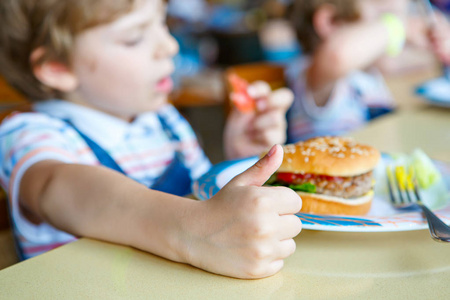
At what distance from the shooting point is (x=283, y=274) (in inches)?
22.5

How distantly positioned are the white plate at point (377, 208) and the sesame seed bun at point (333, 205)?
0.02 m

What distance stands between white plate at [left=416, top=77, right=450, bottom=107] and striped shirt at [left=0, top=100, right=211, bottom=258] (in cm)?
75

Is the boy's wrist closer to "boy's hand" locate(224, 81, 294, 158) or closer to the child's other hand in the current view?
the child's other hand

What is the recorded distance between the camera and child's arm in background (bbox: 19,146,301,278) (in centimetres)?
54

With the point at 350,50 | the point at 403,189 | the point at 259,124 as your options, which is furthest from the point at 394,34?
the point at 403,189

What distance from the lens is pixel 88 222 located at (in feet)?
2.19

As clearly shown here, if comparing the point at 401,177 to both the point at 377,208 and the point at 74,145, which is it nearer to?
the point at 377,208

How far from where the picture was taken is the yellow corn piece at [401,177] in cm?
79

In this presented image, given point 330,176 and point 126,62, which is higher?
point 126,62

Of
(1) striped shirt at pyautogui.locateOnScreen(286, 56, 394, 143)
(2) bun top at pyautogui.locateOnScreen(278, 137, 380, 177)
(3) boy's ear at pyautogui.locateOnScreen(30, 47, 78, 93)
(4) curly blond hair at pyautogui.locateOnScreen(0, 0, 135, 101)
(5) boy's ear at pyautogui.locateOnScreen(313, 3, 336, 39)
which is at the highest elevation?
(4) curly blond hair at pyautogui.locateOnScreen(0, 0, 135, 101)

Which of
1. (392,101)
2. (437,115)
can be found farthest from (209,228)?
(392,101)

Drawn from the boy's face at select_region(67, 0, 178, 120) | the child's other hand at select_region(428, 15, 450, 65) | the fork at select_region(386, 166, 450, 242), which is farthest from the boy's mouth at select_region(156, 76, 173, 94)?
the child's other hand at select_region(428, 15, 450, 65)

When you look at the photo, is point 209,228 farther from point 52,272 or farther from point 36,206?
point 36,206

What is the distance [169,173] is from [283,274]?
0.68 m
